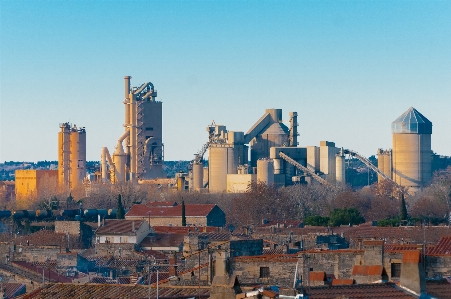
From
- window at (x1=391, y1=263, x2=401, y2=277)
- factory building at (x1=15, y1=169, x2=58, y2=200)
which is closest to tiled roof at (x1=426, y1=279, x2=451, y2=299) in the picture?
window at (x1=391, y1=263, x2=401, y2=277)

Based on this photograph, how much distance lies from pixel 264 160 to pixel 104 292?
10723 cm

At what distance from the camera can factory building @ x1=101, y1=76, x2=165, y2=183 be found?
161125mm

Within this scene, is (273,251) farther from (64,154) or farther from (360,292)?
(64,154)

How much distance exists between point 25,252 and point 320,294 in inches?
1567

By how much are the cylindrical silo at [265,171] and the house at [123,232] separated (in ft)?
203

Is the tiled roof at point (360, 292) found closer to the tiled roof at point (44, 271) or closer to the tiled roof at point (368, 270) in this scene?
the tiled roof at point (368, 270)

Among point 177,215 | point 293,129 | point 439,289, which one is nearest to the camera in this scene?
point 439,289

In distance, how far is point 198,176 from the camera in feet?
485

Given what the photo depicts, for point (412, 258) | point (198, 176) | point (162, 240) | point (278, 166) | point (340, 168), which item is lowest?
point (162, 240)

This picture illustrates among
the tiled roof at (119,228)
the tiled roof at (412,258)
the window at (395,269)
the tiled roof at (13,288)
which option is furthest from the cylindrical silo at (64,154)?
the tiled roof at (412,258)

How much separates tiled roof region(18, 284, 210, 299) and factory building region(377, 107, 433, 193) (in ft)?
371

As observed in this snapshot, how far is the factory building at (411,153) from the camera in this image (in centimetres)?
14438

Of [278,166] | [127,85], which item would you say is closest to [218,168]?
[278,166]

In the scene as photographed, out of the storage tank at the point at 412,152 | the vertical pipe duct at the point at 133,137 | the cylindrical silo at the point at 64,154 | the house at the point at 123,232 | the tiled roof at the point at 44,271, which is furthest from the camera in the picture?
the vertical pipe duct at the point at 133,137
